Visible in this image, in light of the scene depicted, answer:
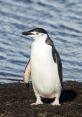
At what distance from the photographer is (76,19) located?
2311cm

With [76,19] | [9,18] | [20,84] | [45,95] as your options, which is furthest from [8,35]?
[45,95]

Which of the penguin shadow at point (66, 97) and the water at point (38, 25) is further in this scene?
the water at point (38, 25)

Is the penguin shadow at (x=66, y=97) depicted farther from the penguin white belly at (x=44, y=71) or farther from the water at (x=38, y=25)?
the water at (x=38, y=25)

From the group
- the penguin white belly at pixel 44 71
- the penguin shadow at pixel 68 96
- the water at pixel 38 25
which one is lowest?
the water at pixel 38 25

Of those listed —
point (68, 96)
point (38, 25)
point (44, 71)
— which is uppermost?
point (44, 71)

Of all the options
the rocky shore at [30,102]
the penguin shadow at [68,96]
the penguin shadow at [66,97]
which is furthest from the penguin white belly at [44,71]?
the penguin shadow at [68,96]

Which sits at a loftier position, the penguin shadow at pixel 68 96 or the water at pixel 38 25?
the penguin shadow at pixel 68 96

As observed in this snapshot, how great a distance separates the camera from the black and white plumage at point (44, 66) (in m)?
10.4

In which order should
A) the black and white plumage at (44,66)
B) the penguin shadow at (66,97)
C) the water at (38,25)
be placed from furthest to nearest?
the water at (38,25) → the penguin shadow at (66,97) → the black and white plumage at (44,66)

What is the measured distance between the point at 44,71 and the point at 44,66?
0.28 ft

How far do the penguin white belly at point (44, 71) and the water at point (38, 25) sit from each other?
3.32 m

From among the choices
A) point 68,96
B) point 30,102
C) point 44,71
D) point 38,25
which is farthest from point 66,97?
point 38,25

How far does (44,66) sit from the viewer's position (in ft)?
34.4

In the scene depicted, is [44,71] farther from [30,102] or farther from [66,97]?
[66,97]
